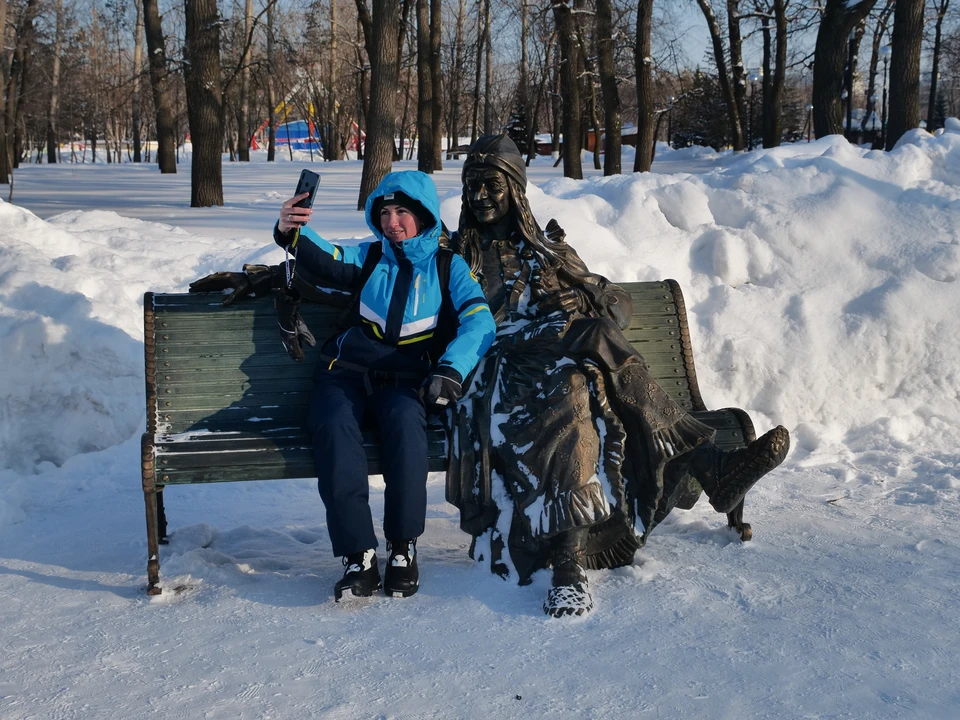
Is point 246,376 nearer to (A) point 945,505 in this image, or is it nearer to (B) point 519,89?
(A) point 945,505

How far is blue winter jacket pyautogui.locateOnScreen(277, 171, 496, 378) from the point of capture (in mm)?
3877

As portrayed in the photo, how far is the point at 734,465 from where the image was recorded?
3.54 m

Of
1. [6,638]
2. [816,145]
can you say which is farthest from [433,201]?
[816,145]

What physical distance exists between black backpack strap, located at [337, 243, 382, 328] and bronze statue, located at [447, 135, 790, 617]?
0.60m

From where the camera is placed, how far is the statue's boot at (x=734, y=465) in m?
3.43

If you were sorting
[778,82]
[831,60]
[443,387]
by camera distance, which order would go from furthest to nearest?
[778,82]
[831,60]
[443,387]

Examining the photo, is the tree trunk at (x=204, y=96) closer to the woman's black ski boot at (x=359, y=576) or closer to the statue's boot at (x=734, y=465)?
the woman's black ski boot at (x=359, y=576)

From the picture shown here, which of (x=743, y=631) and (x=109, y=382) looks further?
(x=109, y=382)

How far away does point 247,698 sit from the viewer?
275cm

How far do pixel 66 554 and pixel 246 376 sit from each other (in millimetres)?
1023

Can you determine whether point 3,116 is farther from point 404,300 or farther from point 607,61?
point 404,300

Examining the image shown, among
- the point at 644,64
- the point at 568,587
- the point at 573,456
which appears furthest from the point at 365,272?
the point at 644,64

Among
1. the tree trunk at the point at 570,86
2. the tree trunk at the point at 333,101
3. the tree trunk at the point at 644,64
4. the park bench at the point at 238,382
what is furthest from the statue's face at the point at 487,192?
the tree trunk at the point at 333,101

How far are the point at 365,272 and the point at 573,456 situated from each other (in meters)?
1.22
